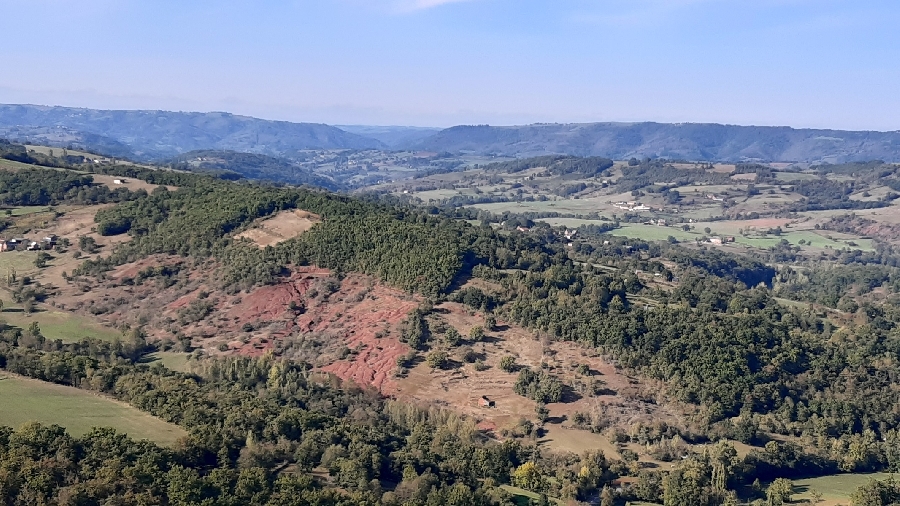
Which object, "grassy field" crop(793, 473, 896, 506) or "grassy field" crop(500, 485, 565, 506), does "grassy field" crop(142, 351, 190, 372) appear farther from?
"grassy field" crop(793, 473, 896, 506)

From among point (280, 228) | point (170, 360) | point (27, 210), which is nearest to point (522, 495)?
point (170, 360)

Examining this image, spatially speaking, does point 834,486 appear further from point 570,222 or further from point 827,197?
point 827,197

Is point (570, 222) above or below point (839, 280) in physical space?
above

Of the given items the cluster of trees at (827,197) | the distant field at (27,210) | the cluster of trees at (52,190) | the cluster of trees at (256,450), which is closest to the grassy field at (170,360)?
the cluster of trees at (256,450)

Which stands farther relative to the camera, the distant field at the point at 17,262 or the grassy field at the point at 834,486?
the distant field at the point at 17,262

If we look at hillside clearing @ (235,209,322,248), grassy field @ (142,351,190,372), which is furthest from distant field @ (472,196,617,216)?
grassy field @ (142,351,190,372)

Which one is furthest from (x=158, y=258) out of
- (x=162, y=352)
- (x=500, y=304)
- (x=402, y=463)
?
(x=402, y=463)

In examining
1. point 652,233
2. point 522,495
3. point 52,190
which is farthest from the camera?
point 652,233

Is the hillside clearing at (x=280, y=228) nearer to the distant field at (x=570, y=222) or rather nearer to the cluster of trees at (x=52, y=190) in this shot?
the cluster of trees at (x=52, y=190)
